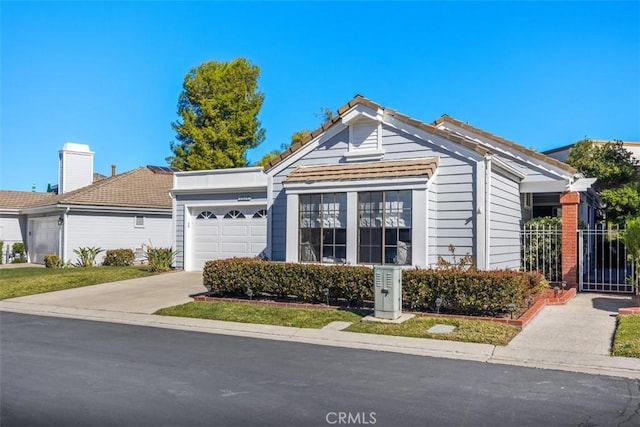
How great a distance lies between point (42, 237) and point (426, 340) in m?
23.6

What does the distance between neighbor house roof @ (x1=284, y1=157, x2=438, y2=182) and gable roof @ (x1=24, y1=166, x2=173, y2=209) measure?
12650mm

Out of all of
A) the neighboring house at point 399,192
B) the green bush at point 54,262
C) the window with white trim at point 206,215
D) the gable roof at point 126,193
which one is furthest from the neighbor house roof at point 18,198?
the neighboring house at point 399,192

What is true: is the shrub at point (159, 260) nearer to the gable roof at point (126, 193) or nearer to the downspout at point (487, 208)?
the gable roof at point (126, 193)

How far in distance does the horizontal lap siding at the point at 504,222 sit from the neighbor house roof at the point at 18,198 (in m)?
23.5

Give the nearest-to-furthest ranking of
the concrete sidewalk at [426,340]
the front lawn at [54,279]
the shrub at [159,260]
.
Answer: the concrete sidewalk at [426,340]
the front lawn at [54,279]
the shrub at [159,260]

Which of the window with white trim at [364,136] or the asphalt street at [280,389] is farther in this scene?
the window with white trim at [364,136]

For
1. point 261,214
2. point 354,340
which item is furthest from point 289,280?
point 261,214

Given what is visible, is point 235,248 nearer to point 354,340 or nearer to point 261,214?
point 261,214

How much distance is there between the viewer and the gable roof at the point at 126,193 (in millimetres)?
25500

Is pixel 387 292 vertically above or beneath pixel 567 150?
beneath

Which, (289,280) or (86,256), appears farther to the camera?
(86,256)

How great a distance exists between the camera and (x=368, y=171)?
1395 cm

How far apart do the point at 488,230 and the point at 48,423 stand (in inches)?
407

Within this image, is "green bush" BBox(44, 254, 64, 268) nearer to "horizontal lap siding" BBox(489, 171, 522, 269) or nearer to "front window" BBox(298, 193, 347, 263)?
"front window" BBox(298, 193, 347, 263)
